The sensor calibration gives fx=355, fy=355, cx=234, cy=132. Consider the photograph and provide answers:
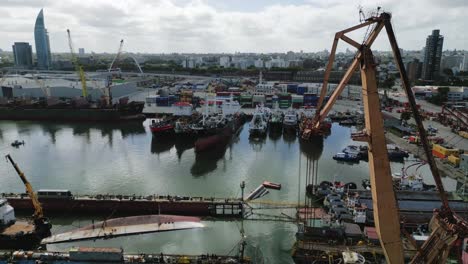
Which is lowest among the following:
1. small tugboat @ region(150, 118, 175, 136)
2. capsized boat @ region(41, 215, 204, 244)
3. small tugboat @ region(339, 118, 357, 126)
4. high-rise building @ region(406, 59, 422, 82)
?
capsized boat @ region(41, 215, 204, 244)

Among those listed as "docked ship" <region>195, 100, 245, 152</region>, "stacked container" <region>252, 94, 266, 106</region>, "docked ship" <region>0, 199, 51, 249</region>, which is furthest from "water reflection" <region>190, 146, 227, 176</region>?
"stacked container" <region>252, 94, 266, 106</region>

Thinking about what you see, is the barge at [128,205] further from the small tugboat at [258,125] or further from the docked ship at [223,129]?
the small tugboat at [258,125]

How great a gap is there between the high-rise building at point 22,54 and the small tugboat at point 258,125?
60.2 m

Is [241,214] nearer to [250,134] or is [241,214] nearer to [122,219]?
[122,219]

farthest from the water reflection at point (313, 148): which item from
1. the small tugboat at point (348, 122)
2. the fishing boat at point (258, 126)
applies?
the small tugboat at point (348, 122)

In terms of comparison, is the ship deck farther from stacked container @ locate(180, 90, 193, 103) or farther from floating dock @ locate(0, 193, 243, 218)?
stacked container @ locate(180, 90, 193, 103)

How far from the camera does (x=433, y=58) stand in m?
52.7

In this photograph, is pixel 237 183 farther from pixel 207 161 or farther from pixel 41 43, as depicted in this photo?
pixel 41 43

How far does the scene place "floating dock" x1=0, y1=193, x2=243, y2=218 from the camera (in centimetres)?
1135

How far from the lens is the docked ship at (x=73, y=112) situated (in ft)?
91.6

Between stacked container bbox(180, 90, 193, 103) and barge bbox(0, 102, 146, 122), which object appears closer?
barge bbox(0, 102, 146, 122)

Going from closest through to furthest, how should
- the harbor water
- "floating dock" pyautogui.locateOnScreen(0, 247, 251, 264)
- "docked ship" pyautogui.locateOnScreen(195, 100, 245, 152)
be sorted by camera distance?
1. "floating dock" pyautogui.locateOnScreen(0, 247, 251, 264)
2. the harbor water
3. "docked ship" pyautogui.locateOnScreen(195, 100, 245, 152)

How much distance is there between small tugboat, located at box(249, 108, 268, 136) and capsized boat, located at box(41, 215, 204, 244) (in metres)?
12.2

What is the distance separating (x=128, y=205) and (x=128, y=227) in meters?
1.13
